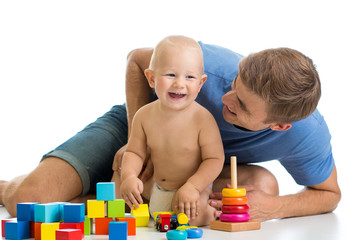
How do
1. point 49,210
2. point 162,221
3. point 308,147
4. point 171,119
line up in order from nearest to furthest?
point 49,210 → point 162,221 → point 171,119 → point 308,147

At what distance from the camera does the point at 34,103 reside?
4.19 meters

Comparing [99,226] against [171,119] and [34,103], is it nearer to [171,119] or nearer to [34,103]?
[171,119]

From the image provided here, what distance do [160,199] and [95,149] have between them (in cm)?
57

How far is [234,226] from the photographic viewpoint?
190 cm

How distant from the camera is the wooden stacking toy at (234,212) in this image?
191 cm

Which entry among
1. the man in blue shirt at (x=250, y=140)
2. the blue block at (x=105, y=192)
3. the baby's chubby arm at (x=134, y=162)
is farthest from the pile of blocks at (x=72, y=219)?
the man in blue shirt at (x=250, y=140)

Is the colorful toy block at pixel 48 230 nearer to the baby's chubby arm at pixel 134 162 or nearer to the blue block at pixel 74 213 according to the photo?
the blue block at pixel 74 213

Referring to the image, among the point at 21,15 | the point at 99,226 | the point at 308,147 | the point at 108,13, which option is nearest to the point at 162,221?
the point at 99,226

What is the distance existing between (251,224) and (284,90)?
486 millimetres

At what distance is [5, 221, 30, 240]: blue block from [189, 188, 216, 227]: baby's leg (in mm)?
571

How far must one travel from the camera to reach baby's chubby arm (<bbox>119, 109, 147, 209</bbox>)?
1931 mm

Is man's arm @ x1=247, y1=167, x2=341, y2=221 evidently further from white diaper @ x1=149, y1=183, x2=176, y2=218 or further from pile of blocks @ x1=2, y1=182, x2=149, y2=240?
pile of blocks @ x1=2, y1=182, x2=149, y2=240

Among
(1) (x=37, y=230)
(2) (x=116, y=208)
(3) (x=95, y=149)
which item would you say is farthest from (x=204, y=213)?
(3) (x=95, y=149)

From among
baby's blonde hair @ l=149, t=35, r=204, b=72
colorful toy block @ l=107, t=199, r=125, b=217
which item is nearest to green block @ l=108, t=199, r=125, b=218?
colorful toy block @ l=107, t=199, r=125, b=217
